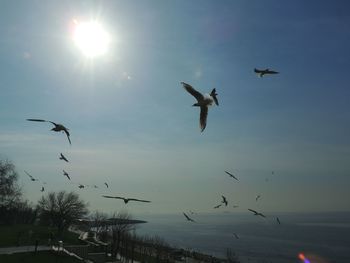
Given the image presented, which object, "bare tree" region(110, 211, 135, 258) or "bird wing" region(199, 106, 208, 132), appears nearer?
"bird wing" region(199, 106, 208, 132)

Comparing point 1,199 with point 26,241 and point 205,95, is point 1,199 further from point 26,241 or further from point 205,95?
point 205,95

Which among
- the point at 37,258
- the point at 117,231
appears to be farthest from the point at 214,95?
the point at 117,231

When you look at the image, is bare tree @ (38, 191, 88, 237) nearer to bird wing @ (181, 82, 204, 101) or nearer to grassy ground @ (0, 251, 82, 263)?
grassy ground @ (0, 251, 82, 263)

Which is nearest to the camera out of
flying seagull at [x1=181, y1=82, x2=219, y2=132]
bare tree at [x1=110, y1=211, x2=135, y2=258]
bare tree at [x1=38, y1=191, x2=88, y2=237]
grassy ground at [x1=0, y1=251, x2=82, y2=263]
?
flying seagull at [x1=181, y1=82, x2=219, y2=132]

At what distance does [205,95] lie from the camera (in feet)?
29.2

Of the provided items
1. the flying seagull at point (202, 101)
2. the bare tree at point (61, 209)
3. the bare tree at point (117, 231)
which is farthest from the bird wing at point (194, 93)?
the bare tree at point (61, 209)

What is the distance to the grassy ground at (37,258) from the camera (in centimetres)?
3095

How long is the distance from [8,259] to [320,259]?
323 ft

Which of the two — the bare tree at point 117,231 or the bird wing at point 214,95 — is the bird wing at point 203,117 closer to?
the bird wing at point 214,95

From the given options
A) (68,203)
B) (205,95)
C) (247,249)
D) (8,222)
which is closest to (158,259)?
(68,203)

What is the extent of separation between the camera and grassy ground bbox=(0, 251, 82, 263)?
31.0 m

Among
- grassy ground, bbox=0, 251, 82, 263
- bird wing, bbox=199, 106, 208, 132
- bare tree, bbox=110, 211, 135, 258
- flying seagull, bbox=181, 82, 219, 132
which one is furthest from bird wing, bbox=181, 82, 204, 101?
bare tree, bbox=110, 211, 135, 258

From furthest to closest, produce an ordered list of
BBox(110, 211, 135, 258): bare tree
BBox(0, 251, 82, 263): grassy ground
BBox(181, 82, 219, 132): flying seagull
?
BBox(110, 211, 135, 258): bare tree → BBox(0, 251, 82, 263): grassy ground → BBox(181, 82, 219, 132): flying seagull

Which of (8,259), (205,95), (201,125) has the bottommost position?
(8,259)
